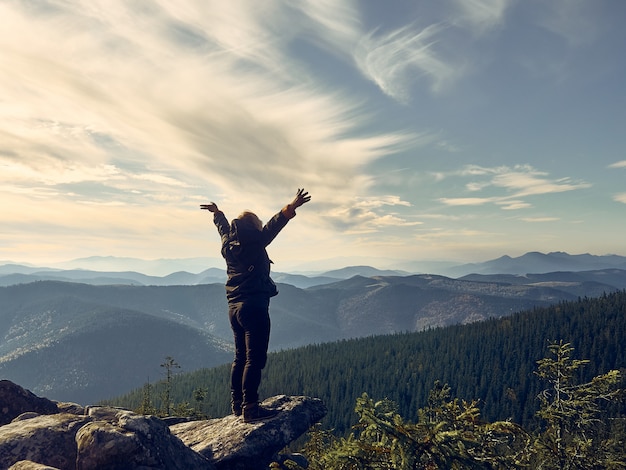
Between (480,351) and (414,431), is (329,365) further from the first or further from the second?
(414,431)

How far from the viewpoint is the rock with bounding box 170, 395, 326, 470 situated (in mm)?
10694

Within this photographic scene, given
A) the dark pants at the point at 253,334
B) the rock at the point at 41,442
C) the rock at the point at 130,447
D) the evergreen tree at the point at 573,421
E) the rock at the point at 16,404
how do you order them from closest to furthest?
the rock at the point at 130,447, the rock at the point at 41,442, the dark pants at the point at 253,334, the evergreen tree at the point at 573,421, the rock at the point at 16,404

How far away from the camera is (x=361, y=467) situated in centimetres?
667

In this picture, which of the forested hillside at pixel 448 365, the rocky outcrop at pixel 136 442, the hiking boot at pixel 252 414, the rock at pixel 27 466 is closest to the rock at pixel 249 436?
the rocky outcrop at pixel 136 442

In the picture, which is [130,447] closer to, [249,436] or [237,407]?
[249,436]

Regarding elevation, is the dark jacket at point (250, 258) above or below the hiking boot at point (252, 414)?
above

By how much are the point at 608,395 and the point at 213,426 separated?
544 inches

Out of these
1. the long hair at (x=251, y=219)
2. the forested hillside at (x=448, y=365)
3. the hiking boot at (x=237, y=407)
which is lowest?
the forested hillside at (x=448, y=365)

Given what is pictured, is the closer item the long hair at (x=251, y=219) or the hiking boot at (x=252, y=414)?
the long hair at (x=251, y=219)

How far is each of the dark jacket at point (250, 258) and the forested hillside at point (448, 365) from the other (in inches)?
4746

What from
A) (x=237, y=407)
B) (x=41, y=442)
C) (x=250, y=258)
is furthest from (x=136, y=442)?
(x=250, y=258)

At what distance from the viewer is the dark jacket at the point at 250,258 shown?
10.8 meters

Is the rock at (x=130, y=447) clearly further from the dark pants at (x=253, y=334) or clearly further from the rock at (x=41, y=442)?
the dark pants at (x=253, y=334)

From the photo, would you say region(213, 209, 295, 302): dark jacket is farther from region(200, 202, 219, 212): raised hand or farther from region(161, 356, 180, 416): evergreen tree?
region(161, 356, 180, 416): evergreen tree
